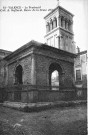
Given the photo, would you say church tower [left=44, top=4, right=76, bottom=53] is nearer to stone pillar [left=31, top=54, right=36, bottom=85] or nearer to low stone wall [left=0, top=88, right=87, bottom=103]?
low stone wall [left=0, top=88, right=87, bottom=103]

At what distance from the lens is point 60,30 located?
29.1m

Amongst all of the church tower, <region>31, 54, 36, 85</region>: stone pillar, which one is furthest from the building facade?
the church tower

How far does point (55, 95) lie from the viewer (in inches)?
403

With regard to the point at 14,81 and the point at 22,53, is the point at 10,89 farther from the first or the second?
the point at 22,53

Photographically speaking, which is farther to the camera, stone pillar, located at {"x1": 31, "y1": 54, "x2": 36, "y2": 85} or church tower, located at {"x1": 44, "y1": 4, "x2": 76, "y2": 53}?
church tower, located at {"x1": 44, "y1": 4, "x2": 76, "y2": 53}

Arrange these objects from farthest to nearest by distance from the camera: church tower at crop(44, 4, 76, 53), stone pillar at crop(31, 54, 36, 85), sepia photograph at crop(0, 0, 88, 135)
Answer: church tower at crop(44, 4, 76, 53) < stone pillar at crop(31, 54, 36, 85) < sepia photograph at crop(0, 0, 88, 135)

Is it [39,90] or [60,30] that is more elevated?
[60,30]

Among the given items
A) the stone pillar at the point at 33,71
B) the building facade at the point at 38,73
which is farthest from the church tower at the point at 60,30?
the stone pillar at the point at 33,71

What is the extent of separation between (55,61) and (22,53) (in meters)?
2.84

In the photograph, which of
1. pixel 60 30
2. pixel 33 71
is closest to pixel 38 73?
pixel 33 71

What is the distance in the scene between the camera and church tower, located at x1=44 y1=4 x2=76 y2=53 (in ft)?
94.1

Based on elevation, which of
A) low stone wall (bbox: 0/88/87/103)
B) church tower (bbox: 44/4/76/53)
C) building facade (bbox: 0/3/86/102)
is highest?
church tower (bbox: 44/4/76/53)

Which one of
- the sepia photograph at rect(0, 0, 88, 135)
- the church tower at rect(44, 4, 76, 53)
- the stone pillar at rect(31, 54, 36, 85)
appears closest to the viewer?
the sepia photograph at rect(0, 0, 88, 135)

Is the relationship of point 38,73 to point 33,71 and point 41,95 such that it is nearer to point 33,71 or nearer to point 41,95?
point 33,71
